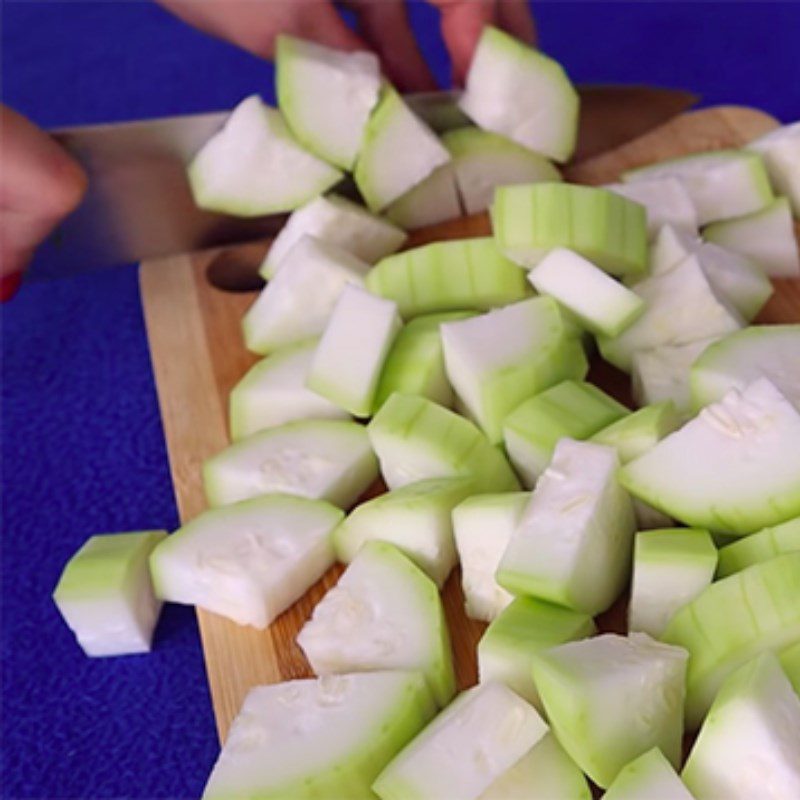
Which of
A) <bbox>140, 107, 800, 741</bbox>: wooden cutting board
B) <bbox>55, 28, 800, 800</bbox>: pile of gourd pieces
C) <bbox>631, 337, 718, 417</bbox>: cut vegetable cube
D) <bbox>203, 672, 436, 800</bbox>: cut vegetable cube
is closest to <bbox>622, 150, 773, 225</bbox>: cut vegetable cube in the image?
<bbox>55, 28, 800, 800</bbox>: pile of gourd pieces

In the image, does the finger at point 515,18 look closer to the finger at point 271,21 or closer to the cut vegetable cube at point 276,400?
the finger at point 271,21

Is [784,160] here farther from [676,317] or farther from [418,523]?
[418,523]

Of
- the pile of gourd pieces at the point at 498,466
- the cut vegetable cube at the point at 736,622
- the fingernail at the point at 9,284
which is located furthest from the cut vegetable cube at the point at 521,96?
the cut vegetable cube at the point at 736,622

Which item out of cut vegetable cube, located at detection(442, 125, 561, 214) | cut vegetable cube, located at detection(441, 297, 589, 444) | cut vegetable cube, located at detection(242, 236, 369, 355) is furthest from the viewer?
cut vegetable cube, located at detection(442, 125, 561, 214)

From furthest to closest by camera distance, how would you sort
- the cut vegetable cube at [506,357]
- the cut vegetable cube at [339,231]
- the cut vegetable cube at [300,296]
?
the cut vegetable cube at [339,231]
the cut vegetable cube at [300,296]
the cut vegetable cube at [506,357]

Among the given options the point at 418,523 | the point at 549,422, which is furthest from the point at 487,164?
the point at 418,523

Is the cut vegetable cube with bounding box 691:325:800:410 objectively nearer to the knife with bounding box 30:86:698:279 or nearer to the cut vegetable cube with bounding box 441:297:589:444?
the cut vegetable cube with bounding box 441:297:589:444
